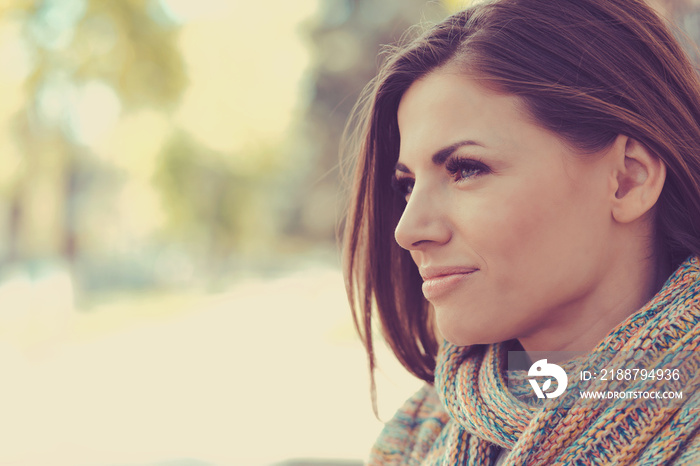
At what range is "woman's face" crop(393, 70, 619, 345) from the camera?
57.6 inches

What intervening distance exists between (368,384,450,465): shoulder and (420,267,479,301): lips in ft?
1.70

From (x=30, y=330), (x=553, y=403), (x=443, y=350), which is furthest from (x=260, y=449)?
(x=30, y=330)

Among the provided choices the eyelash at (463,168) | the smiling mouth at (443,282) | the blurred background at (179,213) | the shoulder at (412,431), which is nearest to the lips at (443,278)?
the smiling mouth at (443,282)

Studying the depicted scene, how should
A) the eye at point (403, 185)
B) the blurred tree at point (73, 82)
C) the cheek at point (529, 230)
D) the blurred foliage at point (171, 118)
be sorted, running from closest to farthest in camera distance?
the cheek at point (529, 230) < the eye at point (403, 185) < the blurred tree at point (73, 82) < the blurred foliage at point (171, 118)

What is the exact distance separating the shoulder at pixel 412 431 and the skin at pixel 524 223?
0.46 meters

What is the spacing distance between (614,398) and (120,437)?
17.1 ft

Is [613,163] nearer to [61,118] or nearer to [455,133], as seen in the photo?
[455,133]

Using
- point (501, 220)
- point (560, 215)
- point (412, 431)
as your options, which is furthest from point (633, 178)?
point (412, 431)

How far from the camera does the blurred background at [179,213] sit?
5898 millimetres

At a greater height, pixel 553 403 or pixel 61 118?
pixel 61 118

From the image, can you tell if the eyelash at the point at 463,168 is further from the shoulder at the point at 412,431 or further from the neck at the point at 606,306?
the shoulder at the point at 412,431

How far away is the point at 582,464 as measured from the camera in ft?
4.35

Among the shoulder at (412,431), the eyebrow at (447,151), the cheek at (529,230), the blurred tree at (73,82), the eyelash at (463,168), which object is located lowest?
the shoulder at (412,431)

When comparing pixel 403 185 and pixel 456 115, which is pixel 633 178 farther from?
pixel 403 185
